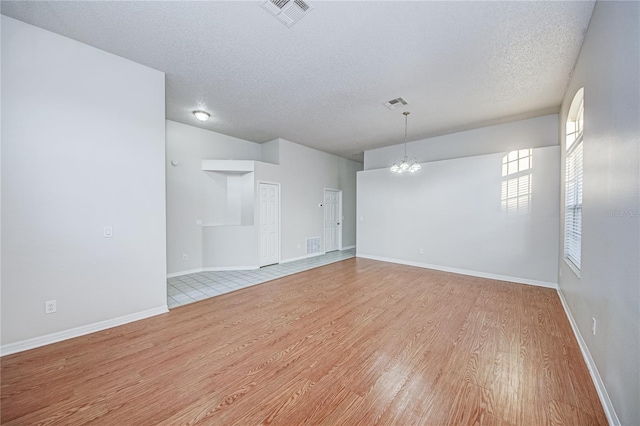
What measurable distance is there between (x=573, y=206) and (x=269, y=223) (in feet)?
17.5

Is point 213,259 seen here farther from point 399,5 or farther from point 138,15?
point 399,5

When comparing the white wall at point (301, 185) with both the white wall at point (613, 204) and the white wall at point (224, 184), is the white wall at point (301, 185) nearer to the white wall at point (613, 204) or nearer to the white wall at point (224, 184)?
the white wall at point (224, 184)

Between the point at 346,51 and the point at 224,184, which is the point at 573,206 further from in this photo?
the point at 224,184

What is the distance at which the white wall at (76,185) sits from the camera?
219cm

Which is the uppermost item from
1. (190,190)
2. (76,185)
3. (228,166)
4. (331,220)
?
(228,166)

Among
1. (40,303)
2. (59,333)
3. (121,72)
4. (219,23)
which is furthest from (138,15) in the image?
(59,333)

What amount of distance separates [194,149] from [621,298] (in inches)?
246

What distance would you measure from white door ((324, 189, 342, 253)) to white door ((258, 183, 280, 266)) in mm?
1940

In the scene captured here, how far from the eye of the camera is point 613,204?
1587 millimetres

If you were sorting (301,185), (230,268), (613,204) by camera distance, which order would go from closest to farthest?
1. (613,204)
2. (230,268)
3. (301,185)

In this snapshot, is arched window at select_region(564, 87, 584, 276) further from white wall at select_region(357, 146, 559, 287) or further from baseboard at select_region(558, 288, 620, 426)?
white wall at select_region(357, 146, 559, 287)

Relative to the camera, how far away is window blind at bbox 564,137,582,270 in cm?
271

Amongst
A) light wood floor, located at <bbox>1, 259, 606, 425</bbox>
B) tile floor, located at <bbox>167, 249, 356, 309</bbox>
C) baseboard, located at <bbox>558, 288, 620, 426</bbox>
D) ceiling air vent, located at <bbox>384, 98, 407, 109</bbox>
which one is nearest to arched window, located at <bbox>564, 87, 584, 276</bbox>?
baseboard, located at <bbox>558, 288, 620, 426</bbox>

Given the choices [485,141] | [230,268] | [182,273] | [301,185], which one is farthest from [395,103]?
[182,273]
